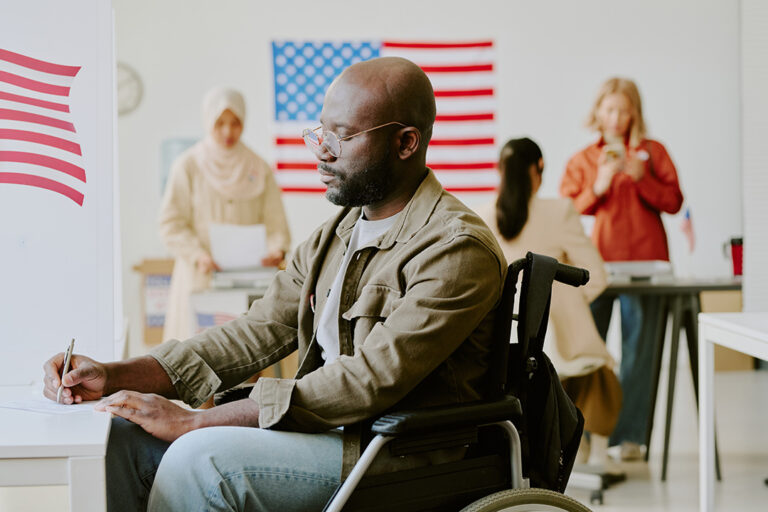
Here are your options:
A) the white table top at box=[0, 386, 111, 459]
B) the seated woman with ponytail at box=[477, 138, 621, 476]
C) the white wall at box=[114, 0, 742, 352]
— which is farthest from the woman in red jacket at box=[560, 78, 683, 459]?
the white table top at box=[0, 386, 111, 459]

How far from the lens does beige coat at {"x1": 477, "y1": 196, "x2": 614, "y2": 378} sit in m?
3.19

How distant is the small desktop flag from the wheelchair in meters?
4.43

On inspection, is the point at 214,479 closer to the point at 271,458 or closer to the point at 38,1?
the point at 271,458

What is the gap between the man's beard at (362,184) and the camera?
61.3 inches

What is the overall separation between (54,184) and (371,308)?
0.79m

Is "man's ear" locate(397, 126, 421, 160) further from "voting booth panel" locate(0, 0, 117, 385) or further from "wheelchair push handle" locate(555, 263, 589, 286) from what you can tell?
"voting booth panel" locate(0, 0, 117, 385)

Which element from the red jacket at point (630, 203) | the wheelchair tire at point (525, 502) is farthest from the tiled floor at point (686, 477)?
the wheelchair tire at point (525, 502)

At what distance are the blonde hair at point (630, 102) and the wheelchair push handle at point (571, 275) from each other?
2922 millimetres

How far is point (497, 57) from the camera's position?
599 centimetres

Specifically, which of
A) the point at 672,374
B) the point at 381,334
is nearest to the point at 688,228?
the point at 672,374

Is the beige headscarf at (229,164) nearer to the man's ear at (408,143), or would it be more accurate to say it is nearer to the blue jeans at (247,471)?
the man's ear at (408,143)

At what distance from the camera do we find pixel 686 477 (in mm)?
3334

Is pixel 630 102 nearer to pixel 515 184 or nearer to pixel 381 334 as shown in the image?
pixel 515 184

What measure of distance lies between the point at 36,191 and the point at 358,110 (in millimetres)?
746
